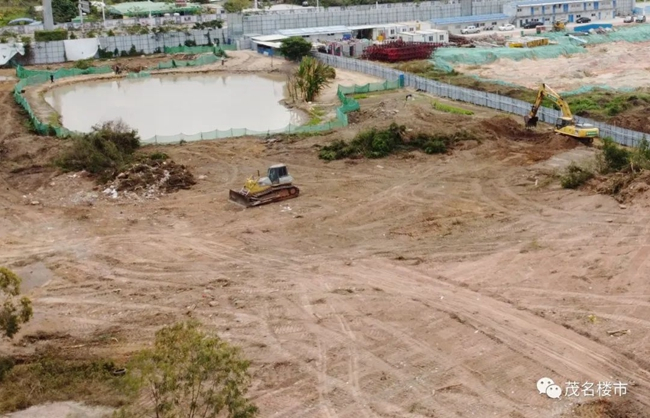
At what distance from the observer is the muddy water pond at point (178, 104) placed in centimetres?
3975

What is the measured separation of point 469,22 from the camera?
3093 inches

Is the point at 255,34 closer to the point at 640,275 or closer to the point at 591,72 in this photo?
the point at 591,72

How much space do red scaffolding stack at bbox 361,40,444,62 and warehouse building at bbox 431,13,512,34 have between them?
15721mm

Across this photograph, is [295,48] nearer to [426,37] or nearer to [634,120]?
[426,37]

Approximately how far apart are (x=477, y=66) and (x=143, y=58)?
27.8 metres

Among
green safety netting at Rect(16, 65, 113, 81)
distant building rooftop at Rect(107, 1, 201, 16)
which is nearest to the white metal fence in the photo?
green safety netting at Rect(16, 65, 113, 81)

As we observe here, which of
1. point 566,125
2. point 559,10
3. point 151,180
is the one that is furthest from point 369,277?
point 559,10

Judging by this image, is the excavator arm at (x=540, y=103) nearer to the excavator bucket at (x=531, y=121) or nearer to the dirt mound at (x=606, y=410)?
the excavator bucket at (x=531, y=121)

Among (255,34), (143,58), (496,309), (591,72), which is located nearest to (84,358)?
(496,309)

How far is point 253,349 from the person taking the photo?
15.9 m

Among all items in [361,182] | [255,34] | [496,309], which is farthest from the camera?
[255,34]

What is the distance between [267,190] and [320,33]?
48070mm

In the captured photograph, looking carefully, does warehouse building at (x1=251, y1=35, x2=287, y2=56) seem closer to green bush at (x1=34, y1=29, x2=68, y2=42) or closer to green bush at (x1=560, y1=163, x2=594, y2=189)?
green bush at (x1=34, y1=29, x2=68, y2=42)

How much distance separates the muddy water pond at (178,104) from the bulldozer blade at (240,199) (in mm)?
13052
